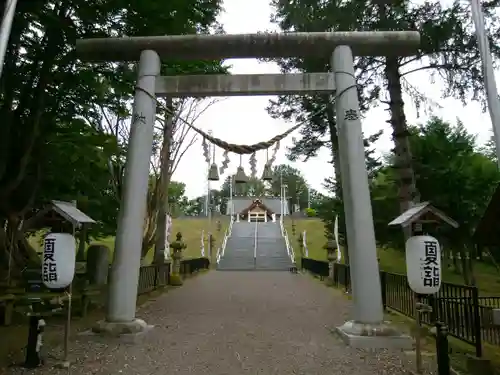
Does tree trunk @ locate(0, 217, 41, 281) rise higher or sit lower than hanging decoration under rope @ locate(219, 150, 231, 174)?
lower

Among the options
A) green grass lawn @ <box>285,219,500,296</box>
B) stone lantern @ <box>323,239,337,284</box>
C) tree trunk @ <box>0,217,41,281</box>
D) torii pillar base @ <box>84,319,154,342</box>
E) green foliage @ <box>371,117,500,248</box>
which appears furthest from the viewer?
green grass lawn @ <box>285,219,500,296</box>

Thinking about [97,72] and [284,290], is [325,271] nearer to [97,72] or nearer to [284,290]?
[284,290]

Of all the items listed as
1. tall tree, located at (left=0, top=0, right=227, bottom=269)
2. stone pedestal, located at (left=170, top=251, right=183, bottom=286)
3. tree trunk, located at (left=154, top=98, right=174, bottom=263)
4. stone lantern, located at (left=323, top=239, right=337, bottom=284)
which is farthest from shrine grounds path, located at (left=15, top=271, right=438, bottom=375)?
stone lantern, located at (left=323, top=239, right=337, bottom=284)

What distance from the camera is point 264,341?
6777 millimetres

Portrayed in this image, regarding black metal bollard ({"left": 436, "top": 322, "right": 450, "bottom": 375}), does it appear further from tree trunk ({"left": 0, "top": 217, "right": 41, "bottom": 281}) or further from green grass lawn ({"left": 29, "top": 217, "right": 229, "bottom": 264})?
green grass lawn ({"left": 29, "top": 217, "right": 229, "bottom": 264})

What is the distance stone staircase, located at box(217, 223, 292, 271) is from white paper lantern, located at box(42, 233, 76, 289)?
68.3ft

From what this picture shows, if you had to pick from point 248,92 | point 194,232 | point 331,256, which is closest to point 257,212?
point 194,232

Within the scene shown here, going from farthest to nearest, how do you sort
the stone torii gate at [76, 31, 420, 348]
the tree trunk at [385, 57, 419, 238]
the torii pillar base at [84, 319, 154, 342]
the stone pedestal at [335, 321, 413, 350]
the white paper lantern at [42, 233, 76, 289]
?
the tree trunk at [385, 57, 419, 238]
the stone torii gate at [76, 31, 420, 348]
the torii pillar base at [84, 319, 154, 342]
the stone pedestal at [335, 321, 413, 350]
the white paper lantern at [42, 233, 76, 289]

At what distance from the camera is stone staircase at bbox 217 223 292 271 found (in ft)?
89.5

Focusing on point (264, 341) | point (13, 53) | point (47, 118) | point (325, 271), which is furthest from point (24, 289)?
point (325, 271)

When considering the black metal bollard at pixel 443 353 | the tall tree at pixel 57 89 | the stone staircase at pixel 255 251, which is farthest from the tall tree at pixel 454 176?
the stone staircase at pixel 255 251

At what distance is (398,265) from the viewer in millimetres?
25328

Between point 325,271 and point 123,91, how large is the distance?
12662 mm

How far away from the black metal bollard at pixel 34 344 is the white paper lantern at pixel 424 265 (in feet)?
15.8
